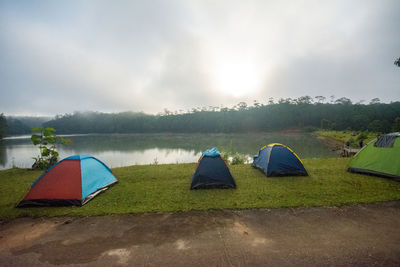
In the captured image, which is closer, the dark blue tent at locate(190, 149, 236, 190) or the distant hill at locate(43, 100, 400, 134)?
the dark blue tent at locate(190, 149, 236, 190)

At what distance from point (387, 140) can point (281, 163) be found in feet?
12.6

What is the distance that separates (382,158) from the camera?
6.57m

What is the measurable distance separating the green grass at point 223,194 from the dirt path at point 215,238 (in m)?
0.33

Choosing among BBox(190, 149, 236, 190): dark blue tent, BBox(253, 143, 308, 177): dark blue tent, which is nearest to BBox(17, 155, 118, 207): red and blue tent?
BBox(190, 149, 236, 190): dark blue tent

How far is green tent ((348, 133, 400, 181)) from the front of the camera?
6184mm

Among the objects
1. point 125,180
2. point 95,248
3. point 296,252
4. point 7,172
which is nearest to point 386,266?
point 296,252

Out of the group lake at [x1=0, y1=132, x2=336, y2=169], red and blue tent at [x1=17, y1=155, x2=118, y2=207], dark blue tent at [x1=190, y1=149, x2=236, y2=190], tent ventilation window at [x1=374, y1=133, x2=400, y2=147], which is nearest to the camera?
red and blue tent at [x1=17, y1=155, x2=118, y2=207]

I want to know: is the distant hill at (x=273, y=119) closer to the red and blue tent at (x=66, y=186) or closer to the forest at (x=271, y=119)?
the forest at (x=271, y=119)

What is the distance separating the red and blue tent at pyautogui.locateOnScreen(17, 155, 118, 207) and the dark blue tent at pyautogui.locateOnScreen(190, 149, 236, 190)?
3.18 meters

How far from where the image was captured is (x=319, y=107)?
8138cm

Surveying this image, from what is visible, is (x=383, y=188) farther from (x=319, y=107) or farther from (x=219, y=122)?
(x=319, y=107)

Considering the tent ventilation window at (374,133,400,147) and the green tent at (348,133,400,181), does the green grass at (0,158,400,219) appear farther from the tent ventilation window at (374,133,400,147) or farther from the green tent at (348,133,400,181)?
the tent ventilation window at (374,133,400,147)

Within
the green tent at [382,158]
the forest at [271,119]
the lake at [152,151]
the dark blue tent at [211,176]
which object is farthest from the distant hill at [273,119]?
the dark blue tent at [211,176]

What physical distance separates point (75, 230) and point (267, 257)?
388cm
